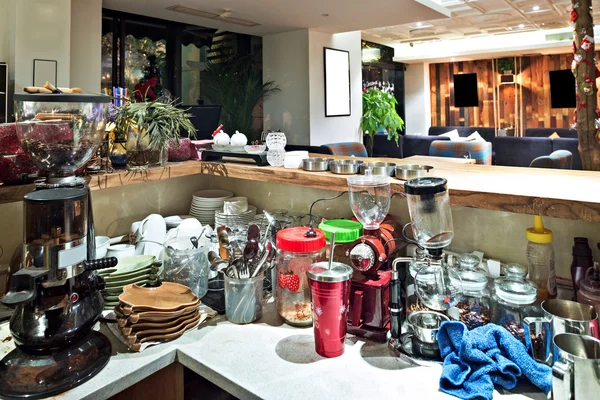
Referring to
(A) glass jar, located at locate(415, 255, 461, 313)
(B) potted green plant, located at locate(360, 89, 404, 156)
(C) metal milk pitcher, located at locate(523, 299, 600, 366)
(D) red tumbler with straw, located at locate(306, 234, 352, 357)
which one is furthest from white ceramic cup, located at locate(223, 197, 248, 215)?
(B) potted green plant, located at locate(360, 89, 404, 156)

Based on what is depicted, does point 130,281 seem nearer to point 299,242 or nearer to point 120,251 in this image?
point 120,251

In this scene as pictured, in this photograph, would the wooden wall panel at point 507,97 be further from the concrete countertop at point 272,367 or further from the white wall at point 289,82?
the concrete countertop at point 272,367

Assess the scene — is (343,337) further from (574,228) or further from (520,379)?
(574,228)

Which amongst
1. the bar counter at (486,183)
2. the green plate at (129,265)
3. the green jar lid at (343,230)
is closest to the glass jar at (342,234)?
the green jar lid at (343,230)

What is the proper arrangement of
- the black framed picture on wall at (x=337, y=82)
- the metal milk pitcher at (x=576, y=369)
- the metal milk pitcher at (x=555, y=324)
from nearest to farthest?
the metal milk pitcher at (x=576, y=369) → the metal milk pitcher at (x=555, y=324) → the black framed picture on wall at (x=337, y=82)

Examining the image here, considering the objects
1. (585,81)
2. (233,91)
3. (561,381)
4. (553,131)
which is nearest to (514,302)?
(561,381)

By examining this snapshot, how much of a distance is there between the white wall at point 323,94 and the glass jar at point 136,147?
4111 mm

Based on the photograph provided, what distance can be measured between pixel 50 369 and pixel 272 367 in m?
0.48

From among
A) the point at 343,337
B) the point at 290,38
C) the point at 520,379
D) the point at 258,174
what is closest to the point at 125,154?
the point at 258,174

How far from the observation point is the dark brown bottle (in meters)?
0.99

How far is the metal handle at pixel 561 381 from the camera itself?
2.34ft

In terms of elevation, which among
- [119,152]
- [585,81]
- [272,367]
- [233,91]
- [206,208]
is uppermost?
[233,91]

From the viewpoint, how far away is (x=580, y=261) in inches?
39.3

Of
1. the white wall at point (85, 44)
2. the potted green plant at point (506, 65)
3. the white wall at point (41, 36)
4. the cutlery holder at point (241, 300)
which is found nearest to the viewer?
the cutlery holder at point (241, 300)
